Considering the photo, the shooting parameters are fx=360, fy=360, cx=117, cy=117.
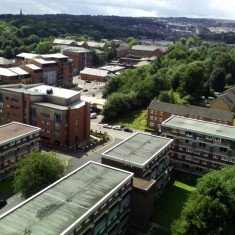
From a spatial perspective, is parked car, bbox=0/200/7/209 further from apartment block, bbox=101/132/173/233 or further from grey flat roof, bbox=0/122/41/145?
apartment block, bbox=101/132/173/233

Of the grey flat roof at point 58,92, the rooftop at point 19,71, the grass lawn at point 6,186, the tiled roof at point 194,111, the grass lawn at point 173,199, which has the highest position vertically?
the grey flat roof at point 58,92

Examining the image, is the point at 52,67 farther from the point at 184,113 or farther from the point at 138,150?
the point at 138,150

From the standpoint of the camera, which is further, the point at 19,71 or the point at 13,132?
the point at 19,71

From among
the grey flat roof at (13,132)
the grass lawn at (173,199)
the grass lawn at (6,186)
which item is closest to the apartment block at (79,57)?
the grey flat roof at (13,132)

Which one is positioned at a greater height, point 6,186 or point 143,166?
point 143,166

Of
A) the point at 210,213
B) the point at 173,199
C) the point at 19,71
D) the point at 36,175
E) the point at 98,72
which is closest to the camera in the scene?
the point at 210,213

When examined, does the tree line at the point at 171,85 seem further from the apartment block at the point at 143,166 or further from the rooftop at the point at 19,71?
the apartment block at the point at 143,166

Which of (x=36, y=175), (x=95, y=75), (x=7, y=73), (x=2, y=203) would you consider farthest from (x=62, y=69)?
(x=36, y=175)

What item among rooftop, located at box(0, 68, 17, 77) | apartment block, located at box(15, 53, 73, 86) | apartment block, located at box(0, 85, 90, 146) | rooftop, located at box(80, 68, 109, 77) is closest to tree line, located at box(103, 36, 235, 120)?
apartment block, located at box(0, 85, 90, 146)
